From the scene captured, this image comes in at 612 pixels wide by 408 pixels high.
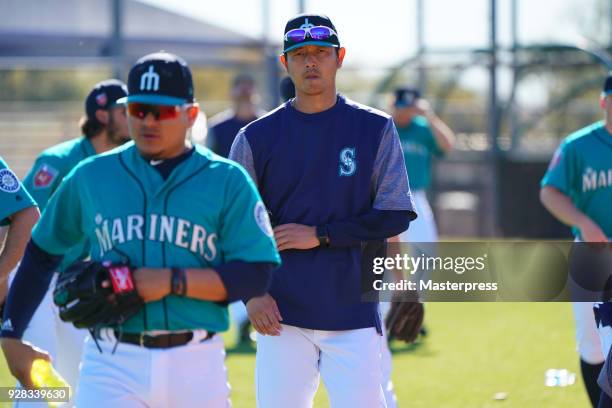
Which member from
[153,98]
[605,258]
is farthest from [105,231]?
[605,258]

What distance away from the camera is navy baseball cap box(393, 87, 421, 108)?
12.1m

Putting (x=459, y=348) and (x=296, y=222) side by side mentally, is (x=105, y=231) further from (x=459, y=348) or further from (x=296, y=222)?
(x=459, y=348)

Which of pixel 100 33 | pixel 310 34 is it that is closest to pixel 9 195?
pixel 310 34

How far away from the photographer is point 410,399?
28.8ft

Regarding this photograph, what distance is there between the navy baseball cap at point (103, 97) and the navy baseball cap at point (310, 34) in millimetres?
1771

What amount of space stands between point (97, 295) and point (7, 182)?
190 cm

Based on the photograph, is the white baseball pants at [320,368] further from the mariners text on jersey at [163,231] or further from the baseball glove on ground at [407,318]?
the mariners text on jersey at [163,231]

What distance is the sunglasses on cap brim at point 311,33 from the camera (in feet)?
18.8

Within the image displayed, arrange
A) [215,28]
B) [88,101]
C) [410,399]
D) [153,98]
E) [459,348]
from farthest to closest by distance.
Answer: [215,28]
[459,348]
[410,399]
[88,101]
[153,98]

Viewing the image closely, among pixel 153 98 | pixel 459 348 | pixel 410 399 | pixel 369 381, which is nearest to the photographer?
pixel 153 98

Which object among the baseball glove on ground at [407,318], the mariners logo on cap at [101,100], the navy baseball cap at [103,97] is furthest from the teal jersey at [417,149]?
the baseball glove on ground at [407,318]

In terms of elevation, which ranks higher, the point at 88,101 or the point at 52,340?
the point at 88,101

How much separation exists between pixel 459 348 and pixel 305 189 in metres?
5.92

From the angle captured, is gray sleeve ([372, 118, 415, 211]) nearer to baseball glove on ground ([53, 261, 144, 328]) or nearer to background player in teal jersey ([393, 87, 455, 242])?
baseball glove on ground ([53, 261, 144, 328])
